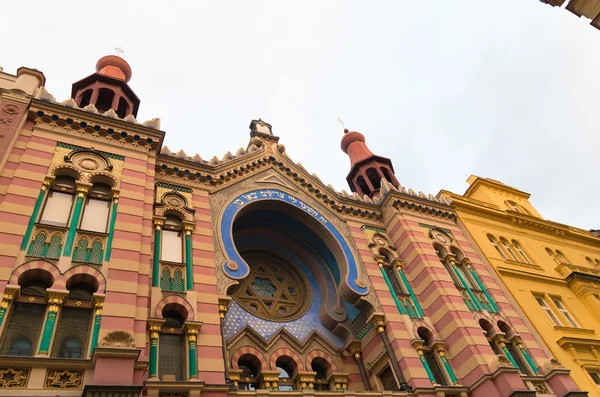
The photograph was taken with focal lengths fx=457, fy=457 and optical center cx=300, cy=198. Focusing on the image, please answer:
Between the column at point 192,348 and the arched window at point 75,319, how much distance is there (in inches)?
95.9

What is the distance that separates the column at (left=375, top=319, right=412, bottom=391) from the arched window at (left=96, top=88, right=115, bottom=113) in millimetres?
14426

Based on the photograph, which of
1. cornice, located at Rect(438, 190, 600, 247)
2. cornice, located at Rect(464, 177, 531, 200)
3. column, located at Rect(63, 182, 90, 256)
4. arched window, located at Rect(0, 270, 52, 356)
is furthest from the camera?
cornice, located at Rect(464, 177, 531, 200)

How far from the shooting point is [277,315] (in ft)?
56.2

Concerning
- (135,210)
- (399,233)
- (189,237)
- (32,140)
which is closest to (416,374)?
(399,233)

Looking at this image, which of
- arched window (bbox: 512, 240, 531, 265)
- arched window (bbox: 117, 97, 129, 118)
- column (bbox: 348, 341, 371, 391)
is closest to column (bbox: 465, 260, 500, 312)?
arched window (bbox: 512, 240, 531, 265)

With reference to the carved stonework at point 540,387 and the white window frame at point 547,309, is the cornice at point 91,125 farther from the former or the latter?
the white window frame at point 547,309

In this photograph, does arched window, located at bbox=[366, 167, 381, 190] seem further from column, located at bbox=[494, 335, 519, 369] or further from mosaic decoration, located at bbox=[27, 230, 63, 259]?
mosaic decoration, located at bbox=[27, 230, 63, 259]

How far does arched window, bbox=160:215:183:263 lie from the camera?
45.9 ft

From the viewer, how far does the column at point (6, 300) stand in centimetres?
989

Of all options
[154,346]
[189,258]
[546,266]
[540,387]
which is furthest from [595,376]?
[154,346]

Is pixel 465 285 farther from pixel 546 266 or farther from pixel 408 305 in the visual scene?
pixel 546 266

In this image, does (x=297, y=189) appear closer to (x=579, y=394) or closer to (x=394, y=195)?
(x=394, y=195)

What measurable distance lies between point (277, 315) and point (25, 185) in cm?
940

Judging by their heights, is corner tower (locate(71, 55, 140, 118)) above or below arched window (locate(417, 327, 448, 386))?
above
